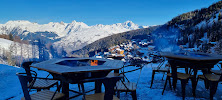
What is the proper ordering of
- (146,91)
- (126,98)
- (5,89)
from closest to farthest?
(126,98) → (146,91) → (5,89)

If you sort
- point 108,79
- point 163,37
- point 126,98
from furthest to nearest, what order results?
point 163,37
point 126,98
point 108,79

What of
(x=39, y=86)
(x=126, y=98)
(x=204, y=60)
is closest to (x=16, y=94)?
(x=39, y=86)

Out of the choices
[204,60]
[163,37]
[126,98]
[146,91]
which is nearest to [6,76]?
[126,98]

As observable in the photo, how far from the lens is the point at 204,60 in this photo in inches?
120

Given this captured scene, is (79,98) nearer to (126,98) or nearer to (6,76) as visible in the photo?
(126,98)

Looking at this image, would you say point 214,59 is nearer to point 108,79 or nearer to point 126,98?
point 126,98

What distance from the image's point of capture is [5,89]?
426 centimetres

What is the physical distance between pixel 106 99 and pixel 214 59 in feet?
8.92

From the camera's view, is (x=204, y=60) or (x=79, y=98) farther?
(x=79, y=98)

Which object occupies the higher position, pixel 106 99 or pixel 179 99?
pixel 106 99

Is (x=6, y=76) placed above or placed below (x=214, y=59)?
below

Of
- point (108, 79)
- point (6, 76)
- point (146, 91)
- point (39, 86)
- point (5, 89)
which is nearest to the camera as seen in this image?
point (108, 79)

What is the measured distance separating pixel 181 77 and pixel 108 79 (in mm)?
2189

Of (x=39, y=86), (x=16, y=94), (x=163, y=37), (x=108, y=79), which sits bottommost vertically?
(x=16, y=94)
